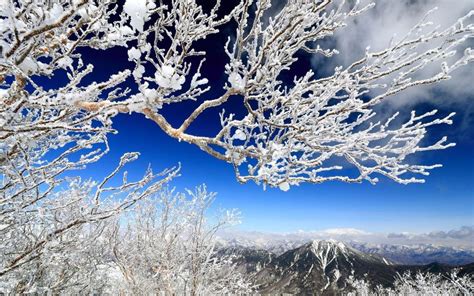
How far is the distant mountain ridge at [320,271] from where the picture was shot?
469 ft

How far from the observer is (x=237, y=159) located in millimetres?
Answer: 2938

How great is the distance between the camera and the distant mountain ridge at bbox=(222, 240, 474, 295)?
143000 mm

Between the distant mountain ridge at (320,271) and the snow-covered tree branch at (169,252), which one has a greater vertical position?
the snow-covered tree branch at (169,252)

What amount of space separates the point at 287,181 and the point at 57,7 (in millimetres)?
2328

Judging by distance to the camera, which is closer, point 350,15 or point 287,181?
point 287,181

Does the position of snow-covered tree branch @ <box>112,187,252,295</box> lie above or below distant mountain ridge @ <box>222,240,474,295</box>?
above

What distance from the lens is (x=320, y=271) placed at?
543 feet

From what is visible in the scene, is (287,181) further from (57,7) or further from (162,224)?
(162,224)

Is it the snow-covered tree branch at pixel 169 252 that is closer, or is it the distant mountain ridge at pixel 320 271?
the snow-covered tree branch at pixel 169 252

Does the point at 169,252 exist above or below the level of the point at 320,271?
above

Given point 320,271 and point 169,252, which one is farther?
point 320,271

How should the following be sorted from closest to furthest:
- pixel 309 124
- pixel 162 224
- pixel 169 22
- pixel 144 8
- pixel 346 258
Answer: pixel 144 8
pixel 309 124
pixel 169 22
pixel 162 224
pixel 346 258

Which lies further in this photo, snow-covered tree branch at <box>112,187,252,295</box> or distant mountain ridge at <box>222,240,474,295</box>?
distant mountain ridge at <box>222,240,474,295</box>

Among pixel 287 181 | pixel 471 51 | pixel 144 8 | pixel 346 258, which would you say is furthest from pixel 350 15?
pixel 346 258
